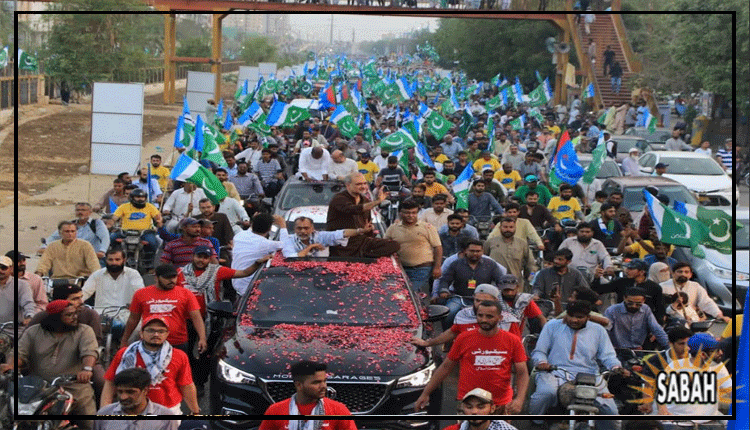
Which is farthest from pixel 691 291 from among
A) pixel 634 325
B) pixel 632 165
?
pixel 632 165

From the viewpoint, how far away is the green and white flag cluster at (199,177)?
49.2ft

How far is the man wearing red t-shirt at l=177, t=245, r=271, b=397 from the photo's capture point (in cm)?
1047

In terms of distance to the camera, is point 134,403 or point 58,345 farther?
point 58,345

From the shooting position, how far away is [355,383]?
823 centimetres

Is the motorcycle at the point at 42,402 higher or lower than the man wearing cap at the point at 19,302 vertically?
lower

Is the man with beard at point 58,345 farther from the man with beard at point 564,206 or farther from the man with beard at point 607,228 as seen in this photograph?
the man with beard at point 564,206

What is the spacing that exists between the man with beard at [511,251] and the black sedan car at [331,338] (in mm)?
2750

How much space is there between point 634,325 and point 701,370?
5.15ft

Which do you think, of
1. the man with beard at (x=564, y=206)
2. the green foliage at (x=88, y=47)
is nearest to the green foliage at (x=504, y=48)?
the green foliage at (x=88, y=47)

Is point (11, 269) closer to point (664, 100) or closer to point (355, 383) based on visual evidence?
point (355, 383)

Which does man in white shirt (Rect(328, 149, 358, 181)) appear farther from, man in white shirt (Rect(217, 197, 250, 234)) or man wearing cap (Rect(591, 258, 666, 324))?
man wearing cap (Rect(591, 258, 666, 324))

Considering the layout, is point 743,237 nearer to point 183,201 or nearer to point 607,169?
point 183,201

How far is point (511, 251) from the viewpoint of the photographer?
12.5 metres

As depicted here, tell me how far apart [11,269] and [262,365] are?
3065mm
